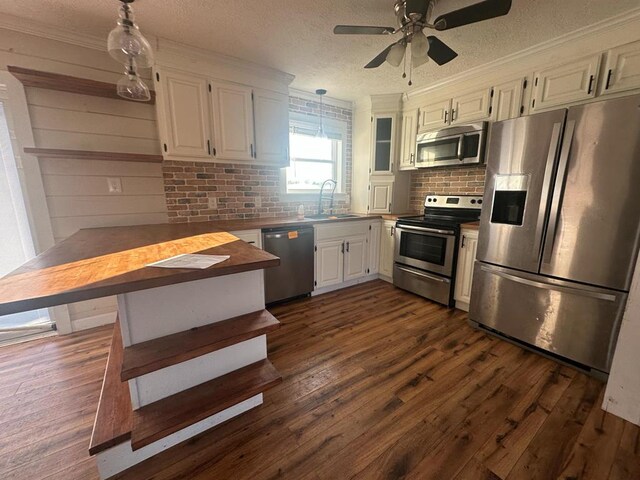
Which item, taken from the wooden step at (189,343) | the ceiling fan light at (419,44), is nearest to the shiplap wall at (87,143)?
the wooden step at (189,343)

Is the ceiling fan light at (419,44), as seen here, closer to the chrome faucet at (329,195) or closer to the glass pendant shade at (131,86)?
the glass pendant shade at (131,86)

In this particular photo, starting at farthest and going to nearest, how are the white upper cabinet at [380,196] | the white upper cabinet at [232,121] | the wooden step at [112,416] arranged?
1. the white upper cabinet at [380,196]
2. the white upper cabinet at [232,121]
3. the wooden step at [112,416]

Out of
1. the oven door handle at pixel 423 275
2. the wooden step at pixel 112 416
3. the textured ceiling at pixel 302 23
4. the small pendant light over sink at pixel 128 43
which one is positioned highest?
the textured ceiling at pixel 302 23

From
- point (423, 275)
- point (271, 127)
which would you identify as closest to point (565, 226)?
point (423, 275)

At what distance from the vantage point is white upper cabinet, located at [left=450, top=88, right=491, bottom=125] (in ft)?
8.84

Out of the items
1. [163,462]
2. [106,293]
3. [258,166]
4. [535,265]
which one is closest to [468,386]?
[535,265]

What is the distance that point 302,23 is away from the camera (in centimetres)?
199

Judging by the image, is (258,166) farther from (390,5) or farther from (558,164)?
(558,164)

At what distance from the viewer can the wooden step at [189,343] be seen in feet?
3.57

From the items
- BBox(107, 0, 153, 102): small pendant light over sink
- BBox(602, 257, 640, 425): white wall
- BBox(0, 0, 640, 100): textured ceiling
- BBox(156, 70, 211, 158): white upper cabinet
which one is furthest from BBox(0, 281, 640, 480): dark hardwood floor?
BBox(0, 0, 640, 100): textured ceiling

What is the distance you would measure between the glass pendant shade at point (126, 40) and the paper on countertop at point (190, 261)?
1.07 metres

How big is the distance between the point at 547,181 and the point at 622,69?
100cm

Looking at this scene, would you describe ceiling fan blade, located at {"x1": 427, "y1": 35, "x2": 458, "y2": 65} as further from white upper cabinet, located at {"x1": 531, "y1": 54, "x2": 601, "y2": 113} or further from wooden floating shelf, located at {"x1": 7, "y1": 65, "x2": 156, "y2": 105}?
wooden floating shelf, located at {"x1": 7, "y1": 65, "x2": 156, "y2": 105}

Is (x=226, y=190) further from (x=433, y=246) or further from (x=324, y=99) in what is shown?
(x=433, y=246)
